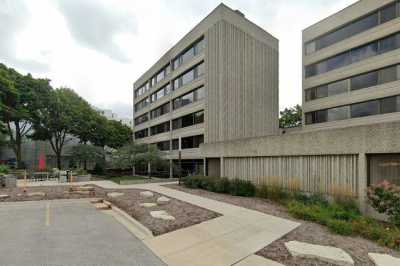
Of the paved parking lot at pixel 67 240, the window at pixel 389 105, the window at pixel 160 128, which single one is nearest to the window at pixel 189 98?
the window at pixel 160 128

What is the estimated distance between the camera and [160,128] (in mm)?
38469

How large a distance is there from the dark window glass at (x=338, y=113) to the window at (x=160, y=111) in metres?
20.9

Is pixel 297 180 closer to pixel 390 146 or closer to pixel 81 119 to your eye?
pixel 390 146

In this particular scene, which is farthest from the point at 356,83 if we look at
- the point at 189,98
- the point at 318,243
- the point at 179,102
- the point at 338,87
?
the point at 318,243

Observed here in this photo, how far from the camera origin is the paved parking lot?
18.7ft

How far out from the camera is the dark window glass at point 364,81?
22.9 meters

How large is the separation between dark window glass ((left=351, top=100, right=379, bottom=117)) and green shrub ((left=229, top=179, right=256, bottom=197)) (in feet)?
52.5

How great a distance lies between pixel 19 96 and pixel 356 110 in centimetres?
4210

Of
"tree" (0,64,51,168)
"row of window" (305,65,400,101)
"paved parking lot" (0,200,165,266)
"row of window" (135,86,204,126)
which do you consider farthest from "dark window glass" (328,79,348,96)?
"tree" (0,64,51,168)

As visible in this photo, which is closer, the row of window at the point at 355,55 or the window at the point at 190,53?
the row of window at the point at 355,55

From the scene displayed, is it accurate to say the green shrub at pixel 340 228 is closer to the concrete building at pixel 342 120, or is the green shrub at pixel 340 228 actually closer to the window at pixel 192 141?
the concrete building at pixel 342 120

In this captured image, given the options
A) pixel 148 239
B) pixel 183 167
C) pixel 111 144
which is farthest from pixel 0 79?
pixel 148 239

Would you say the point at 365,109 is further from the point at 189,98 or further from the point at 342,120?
the point at 189,98

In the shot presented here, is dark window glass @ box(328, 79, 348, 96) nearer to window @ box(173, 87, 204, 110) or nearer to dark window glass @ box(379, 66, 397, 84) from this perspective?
dark window glass @ box(379, 66, 397, 84)
